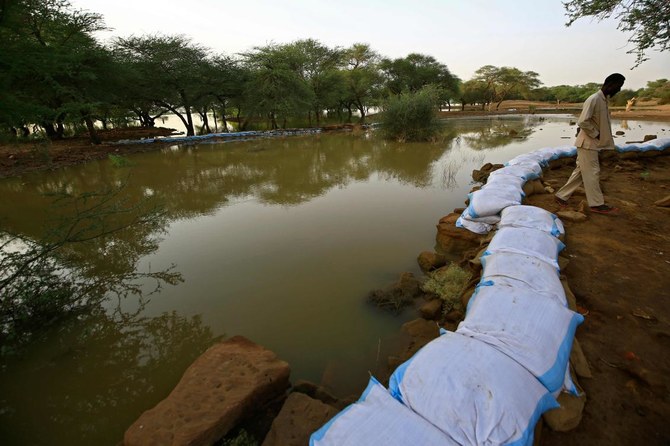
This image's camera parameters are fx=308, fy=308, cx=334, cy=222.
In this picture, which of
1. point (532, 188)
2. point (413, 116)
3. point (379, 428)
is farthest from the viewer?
point (413, 116)

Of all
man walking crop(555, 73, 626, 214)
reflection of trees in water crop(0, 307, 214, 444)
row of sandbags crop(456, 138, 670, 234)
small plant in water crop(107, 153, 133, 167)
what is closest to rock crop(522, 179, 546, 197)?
row of sandbags crop(456, 138, 670, 234)

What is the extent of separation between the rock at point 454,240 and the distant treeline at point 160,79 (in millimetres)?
5296

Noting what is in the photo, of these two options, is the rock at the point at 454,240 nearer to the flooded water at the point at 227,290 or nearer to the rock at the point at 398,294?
the flooded water at the point at 227,290

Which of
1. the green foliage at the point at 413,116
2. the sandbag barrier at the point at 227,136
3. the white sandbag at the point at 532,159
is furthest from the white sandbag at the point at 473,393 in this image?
the sandbag barrier at the point at 227,136

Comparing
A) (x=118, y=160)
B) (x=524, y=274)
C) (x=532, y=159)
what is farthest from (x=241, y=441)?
(x=118, y=160)

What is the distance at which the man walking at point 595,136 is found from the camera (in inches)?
156

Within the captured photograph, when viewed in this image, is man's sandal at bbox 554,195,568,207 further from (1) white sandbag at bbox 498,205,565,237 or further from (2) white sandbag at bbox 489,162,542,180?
(1) white sandbag at bbox 498,205,565,237

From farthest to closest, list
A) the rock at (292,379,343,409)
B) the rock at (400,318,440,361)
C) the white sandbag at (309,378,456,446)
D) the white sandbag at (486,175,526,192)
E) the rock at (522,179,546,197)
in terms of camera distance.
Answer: the rock at (522,179,546,197), the white sandbag at (486,175,526,192), the rock at (400,318,440,361), the rock at (292,379,343,409), the white sandbag at (309,378,456,446)

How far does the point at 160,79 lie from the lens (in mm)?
17359

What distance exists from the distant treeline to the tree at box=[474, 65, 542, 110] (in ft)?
31.1

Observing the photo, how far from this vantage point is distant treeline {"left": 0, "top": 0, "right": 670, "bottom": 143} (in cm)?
570

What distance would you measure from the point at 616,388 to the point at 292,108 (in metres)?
20.3

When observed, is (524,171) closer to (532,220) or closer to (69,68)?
(532,220)

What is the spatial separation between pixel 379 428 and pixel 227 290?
2494mm
